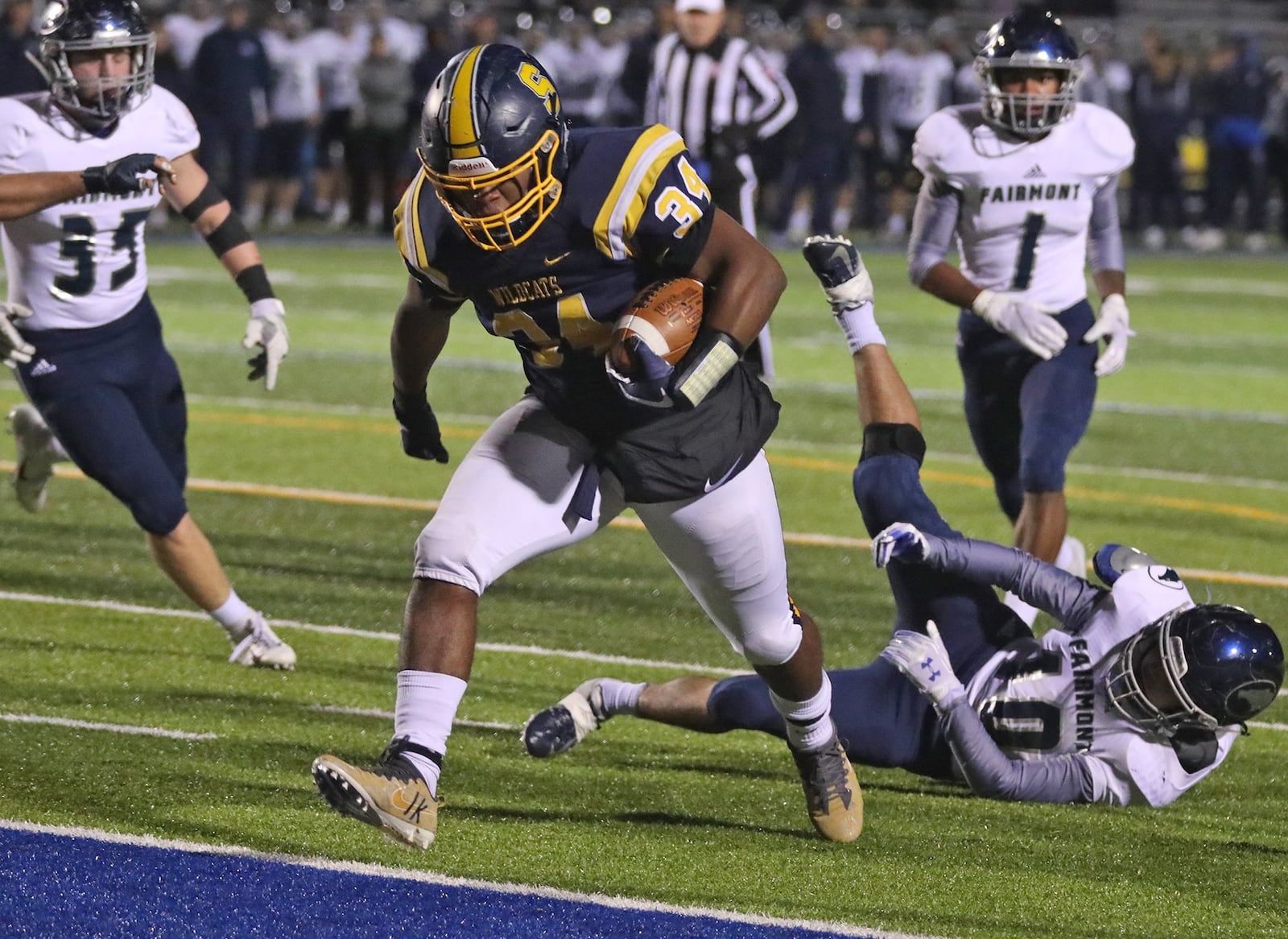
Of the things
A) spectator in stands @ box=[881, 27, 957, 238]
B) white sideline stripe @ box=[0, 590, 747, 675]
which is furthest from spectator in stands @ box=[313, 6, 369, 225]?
white sideline stripe @ box=[0, 590, 747, 675]

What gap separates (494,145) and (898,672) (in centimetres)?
168

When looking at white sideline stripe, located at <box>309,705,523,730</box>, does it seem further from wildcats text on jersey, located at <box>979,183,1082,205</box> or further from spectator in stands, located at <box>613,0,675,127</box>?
spectator in stands, located at <box>613,0,675,127</box>

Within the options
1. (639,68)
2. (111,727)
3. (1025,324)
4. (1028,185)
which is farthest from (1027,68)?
(639,68)

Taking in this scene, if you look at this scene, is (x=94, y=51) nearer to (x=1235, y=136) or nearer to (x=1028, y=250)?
(x=1028, y=250)

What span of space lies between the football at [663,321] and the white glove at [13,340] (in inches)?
88.3

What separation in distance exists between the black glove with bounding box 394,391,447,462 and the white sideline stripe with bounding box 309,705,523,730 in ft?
3.32

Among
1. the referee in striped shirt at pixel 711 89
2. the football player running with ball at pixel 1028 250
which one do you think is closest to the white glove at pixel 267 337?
the football player running with ball at pixel 1028 250

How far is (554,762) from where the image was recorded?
4.82 metres

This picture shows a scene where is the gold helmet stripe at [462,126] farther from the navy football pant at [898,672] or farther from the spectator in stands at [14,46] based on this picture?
the spectator in stands at [14,46]

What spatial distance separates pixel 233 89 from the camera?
17.0 metres

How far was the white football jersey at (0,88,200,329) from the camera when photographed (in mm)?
5441

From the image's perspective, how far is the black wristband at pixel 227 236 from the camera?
562 cm

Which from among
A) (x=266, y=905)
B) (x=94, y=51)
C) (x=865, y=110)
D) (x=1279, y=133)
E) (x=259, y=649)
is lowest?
(x=1279, y=133)

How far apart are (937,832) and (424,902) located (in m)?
1.17
